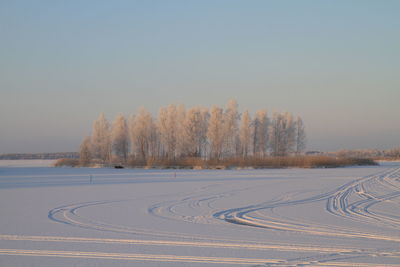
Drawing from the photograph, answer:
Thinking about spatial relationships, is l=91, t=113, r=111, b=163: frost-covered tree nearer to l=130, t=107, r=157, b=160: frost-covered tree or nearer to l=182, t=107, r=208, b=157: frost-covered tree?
l=130, t=107, r=157, b=160: frost-covered tree

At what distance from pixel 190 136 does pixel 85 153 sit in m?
17.9

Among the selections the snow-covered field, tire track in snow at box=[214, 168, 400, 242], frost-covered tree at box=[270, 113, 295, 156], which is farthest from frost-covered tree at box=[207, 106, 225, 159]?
the snow-covered field

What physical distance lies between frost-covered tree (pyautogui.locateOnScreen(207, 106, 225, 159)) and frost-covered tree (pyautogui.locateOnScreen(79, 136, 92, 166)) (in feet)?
64.9

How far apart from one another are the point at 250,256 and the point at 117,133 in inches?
2573

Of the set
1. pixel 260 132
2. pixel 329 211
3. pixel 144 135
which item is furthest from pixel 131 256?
pixel 260 132

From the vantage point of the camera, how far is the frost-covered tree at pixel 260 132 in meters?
71.9

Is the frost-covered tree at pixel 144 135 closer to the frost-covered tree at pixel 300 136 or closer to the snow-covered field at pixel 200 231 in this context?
the frost-covered tree at pixel 300 136

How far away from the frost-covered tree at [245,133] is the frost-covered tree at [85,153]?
79.7 ft

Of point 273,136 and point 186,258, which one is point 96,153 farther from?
point 186,258

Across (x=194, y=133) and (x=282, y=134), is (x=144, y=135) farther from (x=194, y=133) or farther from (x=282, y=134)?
(x=282, y=134)

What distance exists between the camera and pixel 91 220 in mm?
11258

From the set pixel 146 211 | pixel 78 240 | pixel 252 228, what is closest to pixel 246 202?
pixel 146 211

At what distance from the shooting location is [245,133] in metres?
68.7

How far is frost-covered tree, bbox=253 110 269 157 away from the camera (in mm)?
71875
